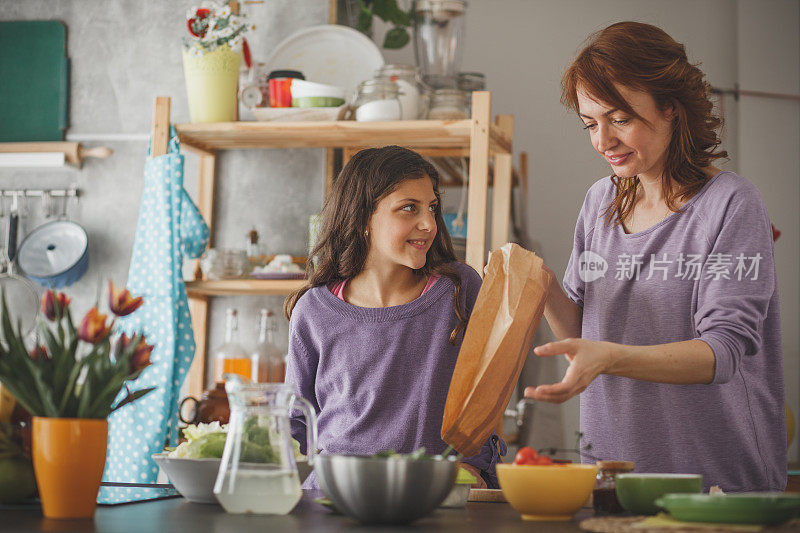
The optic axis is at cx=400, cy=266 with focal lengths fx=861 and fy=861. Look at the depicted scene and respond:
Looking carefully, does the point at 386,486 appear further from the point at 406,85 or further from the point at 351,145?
the point at 351,145

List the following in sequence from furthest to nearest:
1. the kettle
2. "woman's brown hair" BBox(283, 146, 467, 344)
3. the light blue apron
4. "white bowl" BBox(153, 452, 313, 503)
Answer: the light blue apron → the kettle → "woman's brown hair" BBox(283, 146, 467, 344) → "white bowl" BBox(153, 452, 313, 503)

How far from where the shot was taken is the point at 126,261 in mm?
3146

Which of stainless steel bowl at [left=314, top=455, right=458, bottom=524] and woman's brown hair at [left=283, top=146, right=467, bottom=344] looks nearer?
stainless steel bowl at [left=314, top=455, right=458, bottom=524]

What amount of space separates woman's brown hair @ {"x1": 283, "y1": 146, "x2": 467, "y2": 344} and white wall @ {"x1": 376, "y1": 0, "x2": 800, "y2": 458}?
5.84 ft

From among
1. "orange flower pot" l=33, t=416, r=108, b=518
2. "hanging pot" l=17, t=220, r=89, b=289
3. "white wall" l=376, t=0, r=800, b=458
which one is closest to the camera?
"orange flower pot" l=33, t=416, r=108, b=518

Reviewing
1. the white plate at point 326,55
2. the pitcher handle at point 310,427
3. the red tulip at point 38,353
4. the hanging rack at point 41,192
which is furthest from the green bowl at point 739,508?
the hanging rack at point 41,192

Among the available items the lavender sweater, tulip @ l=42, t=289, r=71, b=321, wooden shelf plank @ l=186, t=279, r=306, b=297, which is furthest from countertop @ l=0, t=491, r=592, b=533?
wooden shelf plank @ l=186, t=279, r=306, b=297

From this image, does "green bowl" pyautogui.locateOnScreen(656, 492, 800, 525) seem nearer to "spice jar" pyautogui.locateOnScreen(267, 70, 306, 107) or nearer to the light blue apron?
the light blue apron

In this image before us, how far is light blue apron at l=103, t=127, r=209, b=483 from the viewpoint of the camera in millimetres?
2633

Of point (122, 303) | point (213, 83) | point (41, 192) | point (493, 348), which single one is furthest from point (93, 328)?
point (41, 192)

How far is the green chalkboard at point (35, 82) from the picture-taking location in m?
3.26

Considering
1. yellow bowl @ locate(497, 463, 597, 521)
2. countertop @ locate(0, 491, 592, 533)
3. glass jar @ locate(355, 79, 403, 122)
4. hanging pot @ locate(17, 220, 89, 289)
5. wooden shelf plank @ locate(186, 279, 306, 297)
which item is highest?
glass jar @ locate(355, 79, 403, 122)

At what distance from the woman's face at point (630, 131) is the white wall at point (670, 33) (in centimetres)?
205

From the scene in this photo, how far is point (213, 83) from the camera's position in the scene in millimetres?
2854
